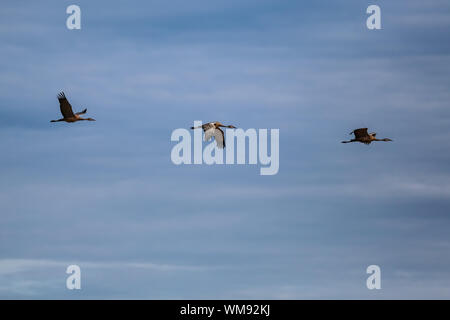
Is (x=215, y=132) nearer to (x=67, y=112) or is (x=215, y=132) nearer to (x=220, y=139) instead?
(x=220, y=139)

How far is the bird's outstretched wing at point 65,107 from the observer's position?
99.2 m

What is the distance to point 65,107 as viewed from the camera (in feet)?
331

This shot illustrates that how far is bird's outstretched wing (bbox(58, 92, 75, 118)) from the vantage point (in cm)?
9925

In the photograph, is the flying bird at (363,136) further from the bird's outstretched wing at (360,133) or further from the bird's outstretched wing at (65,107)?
the bird's outstretched wing at (65,107)

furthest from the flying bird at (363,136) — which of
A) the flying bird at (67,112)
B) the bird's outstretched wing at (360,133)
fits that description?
the flying bird at (67,112)

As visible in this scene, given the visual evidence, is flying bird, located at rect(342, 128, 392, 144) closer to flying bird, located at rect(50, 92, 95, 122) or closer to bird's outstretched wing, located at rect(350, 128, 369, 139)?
bird's outstretched wing, located at rect(350, 128, 369, 139)

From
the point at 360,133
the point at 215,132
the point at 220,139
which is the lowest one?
the point at 220,139

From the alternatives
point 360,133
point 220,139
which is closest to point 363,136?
point 360,133

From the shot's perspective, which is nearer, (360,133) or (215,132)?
(215,132)
